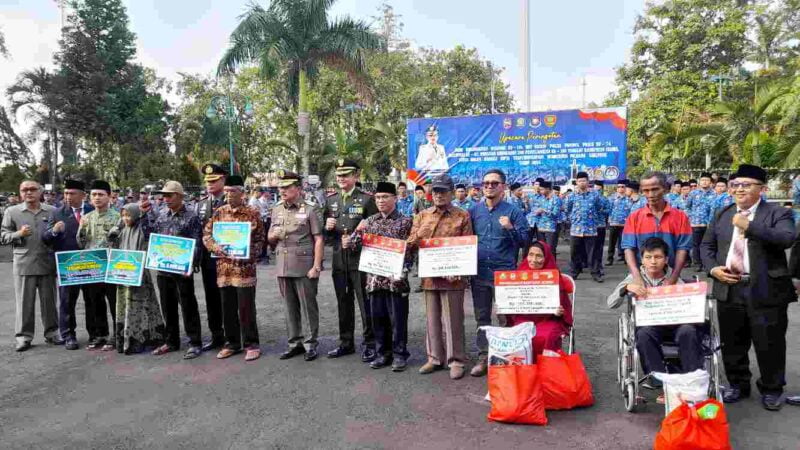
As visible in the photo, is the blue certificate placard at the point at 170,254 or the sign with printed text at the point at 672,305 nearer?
the sign with printed text at the point at 672,305

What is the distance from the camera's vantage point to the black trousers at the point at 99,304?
20.3 ft

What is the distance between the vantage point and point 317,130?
29.5m

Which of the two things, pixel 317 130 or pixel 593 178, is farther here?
pixel 317 130

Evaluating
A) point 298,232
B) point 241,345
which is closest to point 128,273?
point 241,345

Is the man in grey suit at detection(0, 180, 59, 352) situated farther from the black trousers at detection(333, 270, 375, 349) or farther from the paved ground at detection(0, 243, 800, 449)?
the black trousers at detection(333, 270, 375, 349)

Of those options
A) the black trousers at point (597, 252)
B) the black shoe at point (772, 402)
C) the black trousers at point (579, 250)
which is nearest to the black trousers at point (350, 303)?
the black shoe at point (772, 402)

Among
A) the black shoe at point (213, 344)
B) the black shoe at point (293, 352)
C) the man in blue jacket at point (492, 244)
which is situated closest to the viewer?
the man in blue jacket at point (492, 244)

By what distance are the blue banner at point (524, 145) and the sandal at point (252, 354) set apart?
34.0 feet

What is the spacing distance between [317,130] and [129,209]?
2411cm

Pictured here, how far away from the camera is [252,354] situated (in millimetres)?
5652

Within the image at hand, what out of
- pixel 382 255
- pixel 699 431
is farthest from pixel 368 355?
pixel 699 431

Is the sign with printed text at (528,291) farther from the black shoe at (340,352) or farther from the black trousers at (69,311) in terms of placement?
the black trousers at (69,311)

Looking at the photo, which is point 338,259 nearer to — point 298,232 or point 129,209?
point 298,232

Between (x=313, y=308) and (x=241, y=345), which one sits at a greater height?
(x=313, y=308)
